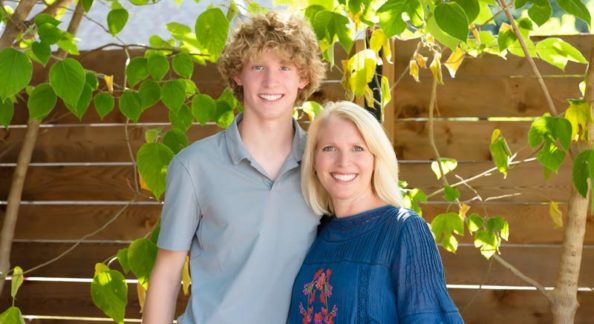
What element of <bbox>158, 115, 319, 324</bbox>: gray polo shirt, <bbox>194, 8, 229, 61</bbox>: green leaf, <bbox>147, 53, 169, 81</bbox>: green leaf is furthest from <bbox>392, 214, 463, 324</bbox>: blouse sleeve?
<bbox>147, 53, 169, 81</bbox>: green leaf

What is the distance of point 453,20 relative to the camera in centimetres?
155

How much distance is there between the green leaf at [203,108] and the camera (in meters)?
2.31

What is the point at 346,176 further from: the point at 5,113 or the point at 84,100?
the point at 5,113

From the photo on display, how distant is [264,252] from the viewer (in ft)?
5.72

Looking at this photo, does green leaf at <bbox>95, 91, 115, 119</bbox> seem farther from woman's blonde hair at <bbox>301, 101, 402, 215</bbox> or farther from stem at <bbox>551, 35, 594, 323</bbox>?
stem at <bbox>551, 35, 594, 323</bbox>

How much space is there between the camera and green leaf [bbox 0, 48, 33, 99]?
1.82 meters

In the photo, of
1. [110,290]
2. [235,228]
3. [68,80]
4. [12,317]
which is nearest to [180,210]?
[235,228]

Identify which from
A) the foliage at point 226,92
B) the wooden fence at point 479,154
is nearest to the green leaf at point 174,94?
the foliage at point 226,92

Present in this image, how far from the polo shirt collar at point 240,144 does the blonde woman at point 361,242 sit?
5cm

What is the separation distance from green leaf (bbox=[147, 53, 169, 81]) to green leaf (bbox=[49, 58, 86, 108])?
0.29 meters

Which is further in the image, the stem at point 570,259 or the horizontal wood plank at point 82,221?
the horizontal wood plank at point 82,221

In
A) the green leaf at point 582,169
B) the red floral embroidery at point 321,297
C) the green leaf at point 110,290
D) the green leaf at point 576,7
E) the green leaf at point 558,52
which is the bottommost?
the green leaf at point 110,290

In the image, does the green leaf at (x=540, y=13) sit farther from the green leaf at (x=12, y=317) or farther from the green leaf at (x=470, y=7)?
the green leaf at (x=12, y=317)

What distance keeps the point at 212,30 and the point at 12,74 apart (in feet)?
1.29
